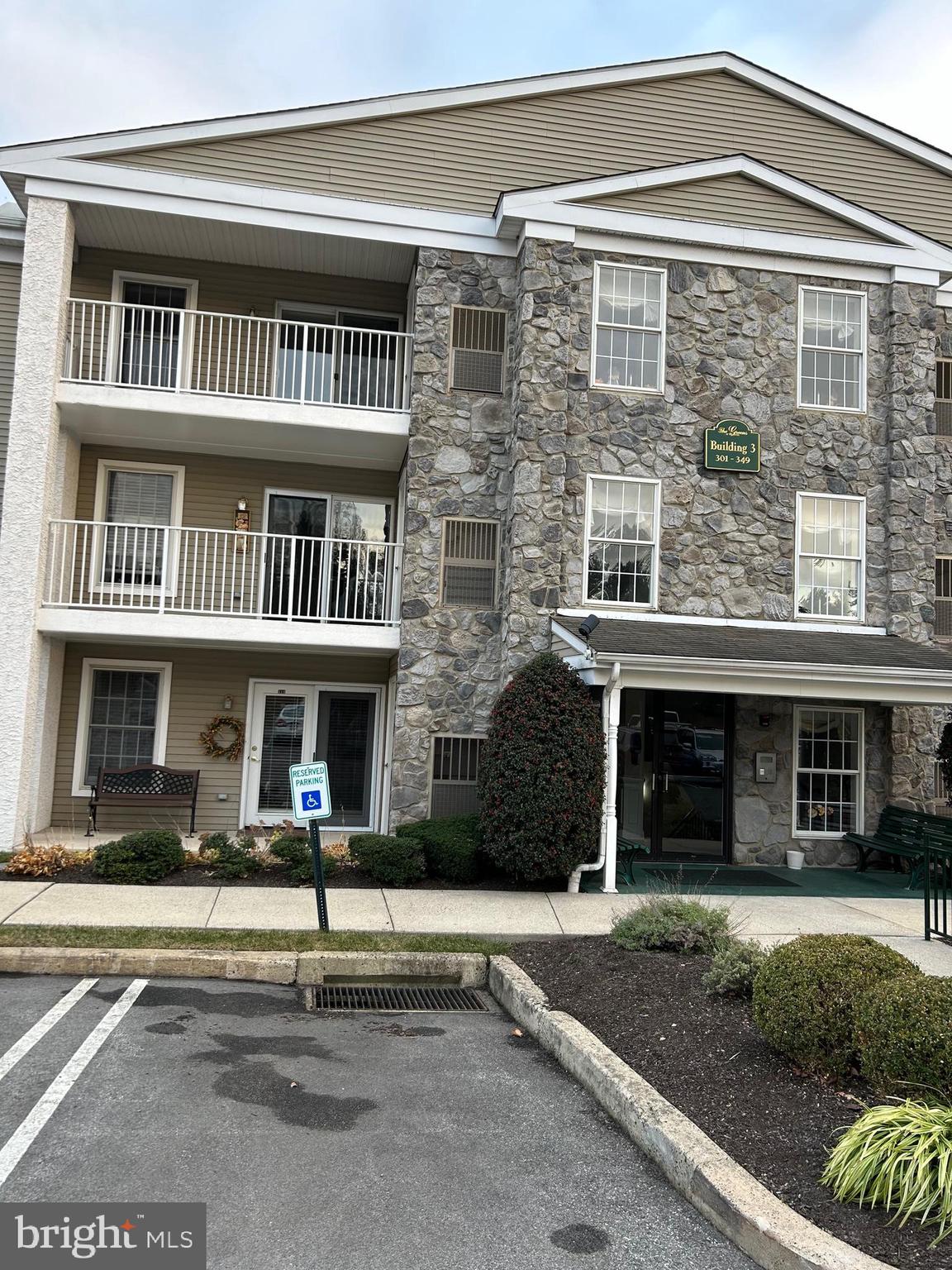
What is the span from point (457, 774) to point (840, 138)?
415 inches

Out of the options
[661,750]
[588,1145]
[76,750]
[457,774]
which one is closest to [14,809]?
[76,750]

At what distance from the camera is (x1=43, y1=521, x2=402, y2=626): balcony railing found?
12.7m

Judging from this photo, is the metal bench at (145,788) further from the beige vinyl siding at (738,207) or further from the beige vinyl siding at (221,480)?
the beige vinyl siding at (738,207)

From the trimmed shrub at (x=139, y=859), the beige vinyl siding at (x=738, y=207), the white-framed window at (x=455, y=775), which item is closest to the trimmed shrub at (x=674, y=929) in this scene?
the white-framed window at (x=455, y=775)

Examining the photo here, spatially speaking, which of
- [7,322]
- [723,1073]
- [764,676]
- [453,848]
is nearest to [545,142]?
[7,322]

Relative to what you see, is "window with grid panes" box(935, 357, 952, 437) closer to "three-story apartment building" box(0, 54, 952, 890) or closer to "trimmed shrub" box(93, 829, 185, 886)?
"three-story apartment building" box(0, 54, 952, 890)

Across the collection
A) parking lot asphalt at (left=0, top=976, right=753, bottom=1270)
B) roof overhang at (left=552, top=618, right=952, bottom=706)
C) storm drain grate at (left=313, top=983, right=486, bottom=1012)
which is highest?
roof overhang at (left=552, top=618, right=952, bottom=706)

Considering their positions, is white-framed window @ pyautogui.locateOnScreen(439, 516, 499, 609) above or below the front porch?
above

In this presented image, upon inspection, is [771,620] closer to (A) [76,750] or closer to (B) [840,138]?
(B) [840,138]

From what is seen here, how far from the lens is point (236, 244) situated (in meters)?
13.2

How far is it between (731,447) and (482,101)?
5717mm

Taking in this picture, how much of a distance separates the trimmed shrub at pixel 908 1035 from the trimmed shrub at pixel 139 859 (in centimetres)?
753

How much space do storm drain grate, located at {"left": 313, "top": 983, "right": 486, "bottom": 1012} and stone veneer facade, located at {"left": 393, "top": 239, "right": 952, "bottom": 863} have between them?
488 centimetres

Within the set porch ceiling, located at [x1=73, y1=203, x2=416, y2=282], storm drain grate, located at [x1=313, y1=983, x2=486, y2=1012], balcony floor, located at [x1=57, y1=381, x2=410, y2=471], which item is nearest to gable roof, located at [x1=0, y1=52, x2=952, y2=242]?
porch ceiling, located at [x1=73, y1=203, x2=416, y2=282]
